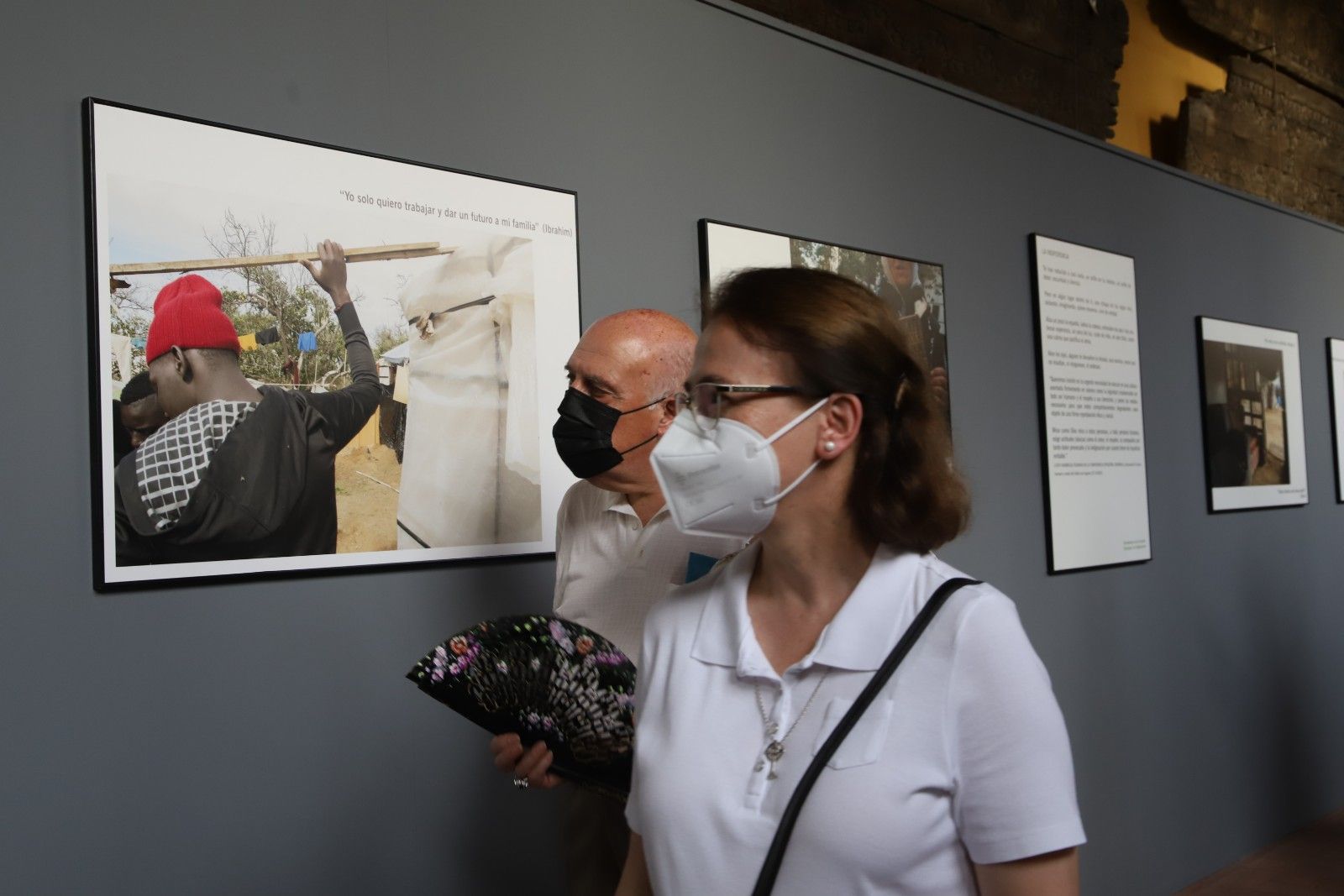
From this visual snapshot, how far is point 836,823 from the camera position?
1595 millimetres

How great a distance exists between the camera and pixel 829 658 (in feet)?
5.54

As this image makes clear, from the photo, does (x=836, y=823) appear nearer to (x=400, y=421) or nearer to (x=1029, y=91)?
(x=400, y=421)

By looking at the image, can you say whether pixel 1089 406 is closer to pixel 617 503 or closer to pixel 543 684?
pixel 617 503

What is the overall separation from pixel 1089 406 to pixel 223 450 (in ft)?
13.5

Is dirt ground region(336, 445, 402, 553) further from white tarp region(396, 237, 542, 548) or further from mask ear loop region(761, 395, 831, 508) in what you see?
mask ear loop region(761, 395, 831, 508)

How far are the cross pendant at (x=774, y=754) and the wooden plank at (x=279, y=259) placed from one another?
1772 millimetres

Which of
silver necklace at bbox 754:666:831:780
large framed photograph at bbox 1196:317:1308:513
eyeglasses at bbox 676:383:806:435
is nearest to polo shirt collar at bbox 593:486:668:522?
eyeglasses at bbox 676:383:806:435

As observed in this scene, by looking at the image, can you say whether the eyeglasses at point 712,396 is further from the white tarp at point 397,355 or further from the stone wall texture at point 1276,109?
the stone wall texture at point 1276,109

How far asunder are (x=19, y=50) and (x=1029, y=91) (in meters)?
5.04

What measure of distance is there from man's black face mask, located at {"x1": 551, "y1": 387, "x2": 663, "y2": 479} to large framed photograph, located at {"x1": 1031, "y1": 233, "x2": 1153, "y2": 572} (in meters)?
3.13

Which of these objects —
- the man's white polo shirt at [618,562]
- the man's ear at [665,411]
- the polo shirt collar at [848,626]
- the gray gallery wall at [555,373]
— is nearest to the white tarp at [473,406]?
the gray gallery wall at [555,373]

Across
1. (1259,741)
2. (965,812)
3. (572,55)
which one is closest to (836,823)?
(965,812)

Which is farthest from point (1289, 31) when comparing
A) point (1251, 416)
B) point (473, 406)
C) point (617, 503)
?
point (617, 503)

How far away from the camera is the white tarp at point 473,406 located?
302 cm
